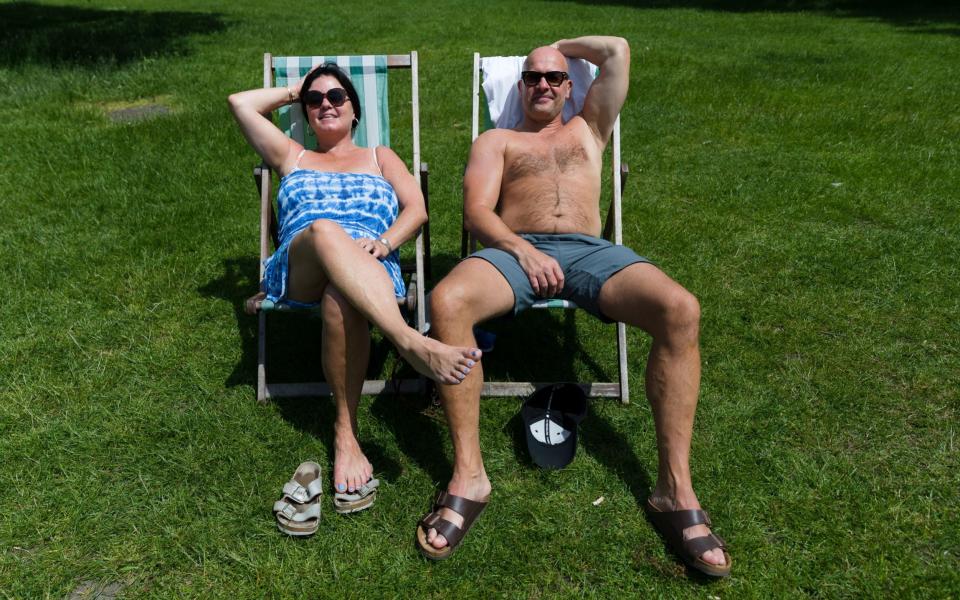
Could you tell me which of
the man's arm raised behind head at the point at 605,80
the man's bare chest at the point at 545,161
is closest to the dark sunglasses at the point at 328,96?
the man's bare chest at the point at 545,161

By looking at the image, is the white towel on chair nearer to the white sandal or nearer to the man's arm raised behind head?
the man's arm raised behind head

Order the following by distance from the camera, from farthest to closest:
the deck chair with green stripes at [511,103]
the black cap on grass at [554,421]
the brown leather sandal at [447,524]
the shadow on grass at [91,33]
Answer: the shadow on grass at [91,33]
the deck chair with green stripes at [511,103]
the black cap on grass at [554,421]
the brown leather sandal at [447,524]

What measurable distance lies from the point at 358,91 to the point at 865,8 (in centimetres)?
1849

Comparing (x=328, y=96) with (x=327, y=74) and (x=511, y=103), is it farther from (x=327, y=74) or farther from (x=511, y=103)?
(x=511, y=103)

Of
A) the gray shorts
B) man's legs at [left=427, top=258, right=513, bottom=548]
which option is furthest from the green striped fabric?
man's legs at [left=427, top=258, right=513, bottom=548]

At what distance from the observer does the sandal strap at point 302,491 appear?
2572 mm

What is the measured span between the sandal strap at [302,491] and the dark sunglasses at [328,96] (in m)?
1.90

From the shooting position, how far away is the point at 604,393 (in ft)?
10.8

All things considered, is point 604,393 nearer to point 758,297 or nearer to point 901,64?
point 758,297

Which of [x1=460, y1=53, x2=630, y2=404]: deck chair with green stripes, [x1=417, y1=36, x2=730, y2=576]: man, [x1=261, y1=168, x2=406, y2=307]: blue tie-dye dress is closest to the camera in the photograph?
[x1=417, y1=36, x2=730, y2=576]: man

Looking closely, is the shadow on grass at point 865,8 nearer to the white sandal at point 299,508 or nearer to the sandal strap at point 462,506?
the sandal strap at point 462,506

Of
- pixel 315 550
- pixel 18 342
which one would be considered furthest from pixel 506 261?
pixel 18 342

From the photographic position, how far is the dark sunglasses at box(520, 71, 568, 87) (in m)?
3.43

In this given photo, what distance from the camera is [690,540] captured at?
2418 mm
